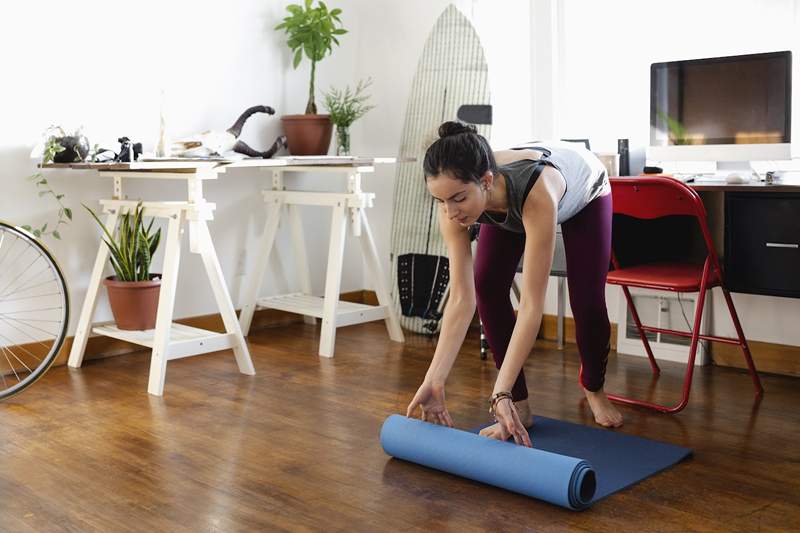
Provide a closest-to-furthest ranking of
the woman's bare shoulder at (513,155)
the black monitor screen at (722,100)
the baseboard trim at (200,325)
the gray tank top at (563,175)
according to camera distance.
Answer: the gray tank top at (563,175) < the woman's bare shoulder at (513,155) < the black monitor screen at (722,100) < the baseboard trim at (200,325)

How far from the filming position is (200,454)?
2.70m

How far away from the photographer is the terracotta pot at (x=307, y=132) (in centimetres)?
446

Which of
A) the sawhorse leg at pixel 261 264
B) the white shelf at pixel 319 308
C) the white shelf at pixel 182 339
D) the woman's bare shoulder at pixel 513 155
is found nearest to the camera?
the woman's bare shoulder at pixel 513 155

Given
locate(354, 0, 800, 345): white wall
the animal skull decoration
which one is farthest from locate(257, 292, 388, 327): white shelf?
locate(354, 0, 800, 345): white wall

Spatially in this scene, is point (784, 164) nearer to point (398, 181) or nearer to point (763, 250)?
point (763, 250)

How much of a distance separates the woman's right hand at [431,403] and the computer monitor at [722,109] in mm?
1641

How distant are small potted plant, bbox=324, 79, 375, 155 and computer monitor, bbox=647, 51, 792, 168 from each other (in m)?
1.50

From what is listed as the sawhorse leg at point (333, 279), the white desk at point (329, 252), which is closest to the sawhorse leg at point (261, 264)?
the white desk at point (329, 252)

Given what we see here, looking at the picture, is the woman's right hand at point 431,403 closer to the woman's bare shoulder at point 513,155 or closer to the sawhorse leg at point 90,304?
the woman's bare shoulder at point 513,155

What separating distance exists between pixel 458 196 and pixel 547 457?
0.65 m

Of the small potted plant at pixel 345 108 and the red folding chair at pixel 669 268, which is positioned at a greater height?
the small potted plant at pixel 345 108

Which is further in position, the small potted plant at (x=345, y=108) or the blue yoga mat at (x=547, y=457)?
the small potted plant at (x=345, y=108)

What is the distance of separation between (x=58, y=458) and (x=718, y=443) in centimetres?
188

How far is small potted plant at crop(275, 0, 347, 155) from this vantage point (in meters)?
4.43
